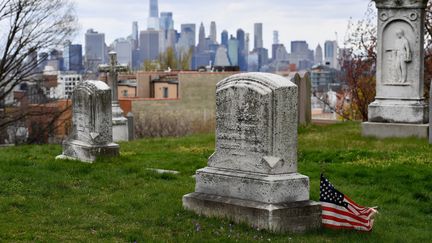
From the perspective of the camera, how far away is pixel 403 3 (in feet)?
58.5

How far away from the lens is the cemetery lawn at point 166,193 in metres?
8.91

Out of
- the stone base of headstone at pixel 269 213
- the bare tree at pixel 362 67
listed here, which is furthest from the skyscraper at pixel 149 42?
the stone base of headstone at pixel 269 213

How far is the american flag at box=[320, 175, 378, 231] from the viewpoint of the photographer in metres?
9.24

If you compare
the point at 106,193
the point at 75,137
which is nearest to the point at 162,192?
the point at 106,193

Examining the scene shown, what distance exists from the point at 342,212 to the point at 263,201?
97 centimetres

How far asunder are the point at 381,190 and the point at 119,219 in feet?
14.4

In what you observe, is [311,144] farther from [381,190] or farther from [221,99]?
[221,99]

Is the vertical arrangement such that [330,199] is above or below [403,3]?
below

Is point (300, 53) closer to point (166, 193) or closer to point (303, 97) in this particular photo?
point (303, 97)

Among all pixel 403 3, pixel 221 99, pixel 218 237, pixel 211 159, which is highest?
pixel 403 3

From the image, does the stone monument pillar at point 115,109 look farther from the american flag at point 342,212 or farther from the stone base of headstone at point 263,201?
the american flag at point 342,212

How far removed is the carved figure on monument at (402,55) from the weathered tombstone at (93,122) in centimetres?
686

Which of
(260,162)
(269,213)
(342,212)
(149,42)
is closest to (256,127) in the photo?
(260,162)

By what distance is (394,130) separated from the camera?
58.5 ft
